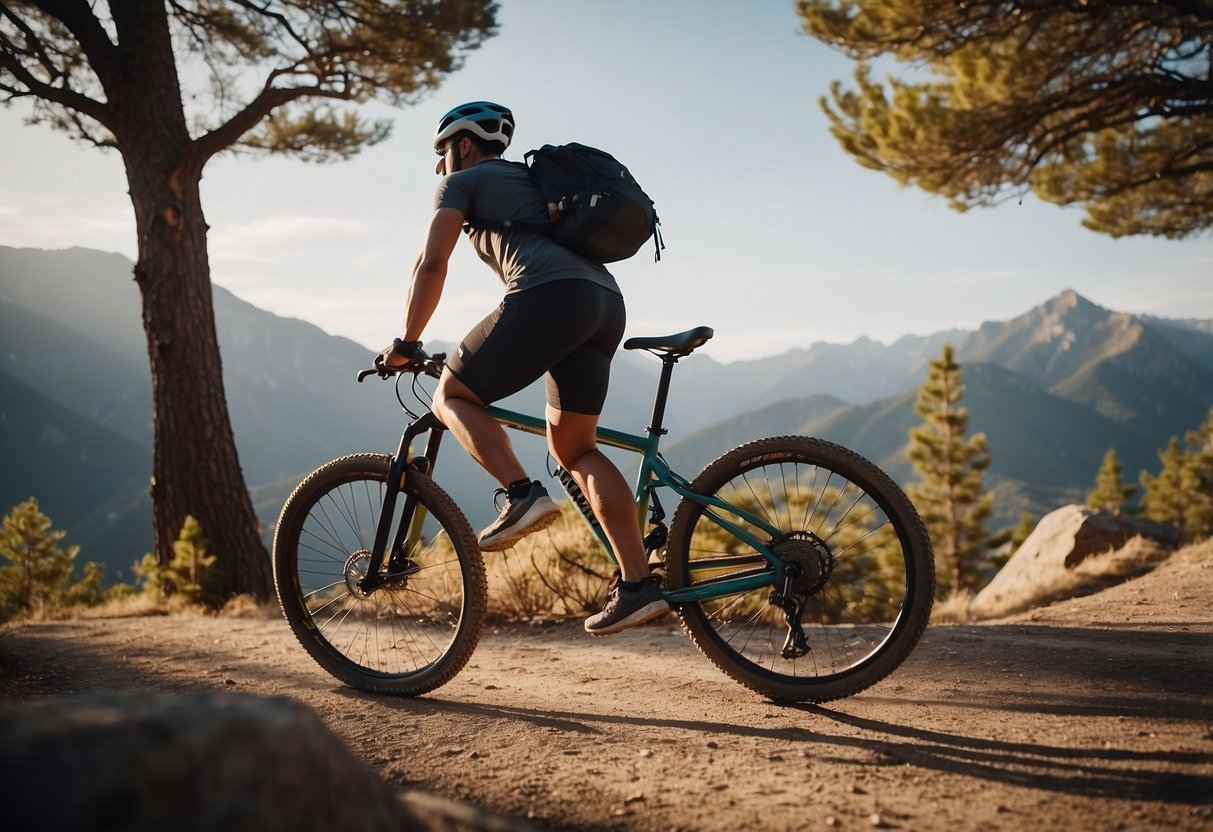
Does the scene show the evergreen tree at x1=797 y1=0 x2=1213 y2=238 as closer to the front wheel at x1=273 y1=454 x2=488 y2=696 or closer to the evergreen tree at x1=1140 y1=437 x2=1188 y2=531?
the front wheel at x1=273 y1=454 x2=488 y2=696

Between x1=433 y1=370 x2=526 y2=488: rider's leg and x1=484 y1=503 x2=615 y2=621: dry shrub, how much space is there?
2.08m

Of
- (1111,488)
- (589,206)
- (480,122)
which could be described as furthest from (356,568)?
(1111,488)

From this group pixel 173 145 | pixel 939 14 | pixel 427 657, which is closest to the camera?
pixel 427 657

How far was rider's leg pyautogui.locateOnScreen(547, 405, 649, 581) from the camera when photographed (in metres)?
2.99

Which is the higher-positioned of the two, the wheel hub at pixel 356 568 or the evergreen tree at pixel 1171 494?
the evergreen tree at pixel 1171 494

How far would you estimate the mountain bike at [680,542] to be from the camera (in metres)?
2.86

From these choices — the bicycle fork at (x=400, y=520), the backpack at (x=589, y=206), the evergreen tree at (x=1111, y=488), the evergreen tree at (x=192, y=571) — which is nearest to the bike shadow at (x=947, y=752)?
the bicycle fork at (x=400, y=520)

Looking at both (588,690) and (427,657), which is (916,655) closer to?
(588,690)

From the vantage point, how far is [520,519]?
3.01 meters

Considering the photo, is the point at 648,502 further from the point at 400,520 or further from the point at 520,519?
the point at 400,520

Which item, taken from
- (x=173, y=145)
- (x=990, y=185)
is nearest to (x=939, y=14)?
(x=990, y=185)

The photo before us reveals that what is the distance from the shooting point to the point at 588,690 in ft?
10.9

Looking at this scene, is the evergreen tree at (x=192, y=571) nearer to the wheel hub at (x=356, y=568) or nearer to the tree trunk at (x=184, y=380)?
the tree trunk at (x=184, y=380)

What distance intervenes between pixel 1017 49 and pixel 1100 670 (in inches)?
410
